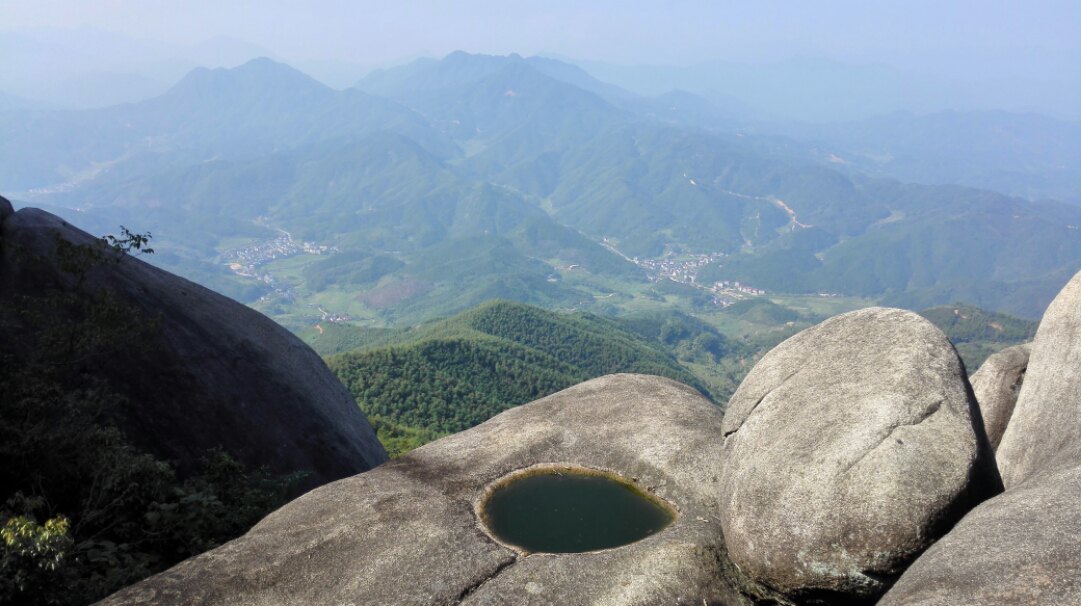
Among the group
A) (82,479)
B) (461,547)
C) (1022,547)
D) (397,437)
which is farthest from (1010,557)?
(397,437)

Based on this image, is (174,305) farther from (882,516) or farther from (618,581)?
(882,516)

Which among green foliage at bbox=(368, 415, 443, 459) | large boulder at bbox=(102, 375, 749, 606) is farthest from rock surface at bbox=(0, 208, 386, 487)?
green foliage at bbox=(368, 415, 443, 459)

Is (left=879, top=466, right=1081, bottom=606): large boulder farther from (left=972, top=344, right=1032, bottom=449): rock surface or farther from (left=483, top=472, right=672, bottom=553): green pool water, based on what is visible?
(left=972, top=344, right=1032, bottom=449): rock surface

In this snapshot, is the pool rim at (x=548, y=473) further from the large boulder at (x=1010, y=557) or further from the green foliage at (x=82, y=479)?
the green foliage at (x=82, y=479)

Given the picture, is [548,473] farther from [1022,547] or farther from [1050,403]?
[1050,403]

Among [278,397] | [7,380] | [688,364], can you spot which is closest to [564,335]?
[688,364]
